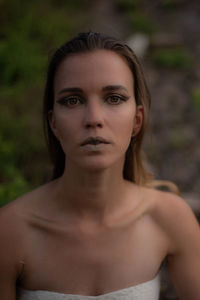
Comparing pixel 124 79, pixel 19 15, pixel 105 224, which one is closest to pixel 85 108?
pixel 124 79

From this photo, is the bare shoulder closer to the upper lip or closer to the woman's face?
the woman's face

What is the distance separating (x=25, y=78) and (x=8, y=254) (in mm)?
3239

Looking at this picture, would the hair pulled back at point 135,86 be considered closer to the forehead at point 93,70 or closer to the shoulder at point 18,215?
the forehead at point 93,70

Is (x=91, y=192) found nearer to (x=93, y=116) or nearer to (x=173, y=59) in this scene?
(x=93, y=116)

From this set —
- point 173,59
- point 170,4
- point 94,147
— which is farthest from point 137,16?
point 94,147

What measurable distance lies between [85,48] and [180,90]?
3905mm

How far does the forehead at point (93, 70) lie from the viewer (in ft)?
6.28

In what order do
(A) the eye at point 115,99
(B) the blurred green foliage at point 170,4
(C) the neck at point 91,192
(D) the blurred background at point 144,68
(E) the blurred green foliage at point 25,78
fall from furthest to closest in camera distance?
1. (B) the blurred green foliage at point 170,4
2. (D) the blurred background at point 144,68
3. (E) the blurred green foliage at point 25,78
4. (C) the neck at point 91,192
5. (A) the eye at point 115,99

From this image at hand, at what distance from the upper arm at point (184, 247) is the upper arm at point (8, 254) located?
85cm

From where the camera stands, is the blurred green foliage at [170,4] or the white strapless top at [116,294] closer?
the white strapless top at [116,294]

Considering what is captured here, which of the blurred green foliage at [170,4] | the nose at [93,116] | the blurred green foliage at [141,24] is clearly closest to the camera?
the nose at [93,116]

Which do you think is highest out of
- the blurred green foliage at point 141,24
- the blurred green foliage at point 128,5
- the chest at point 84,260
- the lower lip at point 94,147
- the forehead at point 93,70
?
the blurred green foliage at point 128,5

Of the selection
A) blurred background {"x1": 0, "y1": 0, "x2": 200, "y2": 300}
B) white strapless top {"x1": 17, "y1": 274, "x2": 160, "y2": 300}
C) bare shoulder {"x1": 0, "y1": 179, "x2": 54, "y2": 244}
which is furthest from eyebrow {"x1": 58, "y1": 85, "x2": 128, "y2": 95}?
blurred background {"x1": 0, "y1": 0, "x2": 200, "y2": 300}

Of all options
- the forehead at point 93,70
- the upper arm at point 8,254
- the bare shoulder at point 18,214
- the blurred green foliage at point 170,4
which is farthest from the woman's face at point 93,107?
the blurred green foliage at point 170,4
